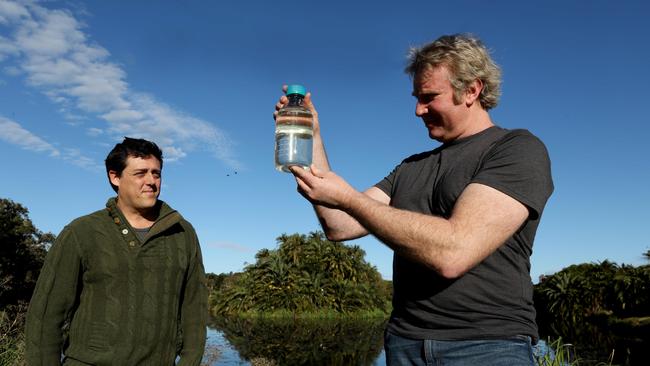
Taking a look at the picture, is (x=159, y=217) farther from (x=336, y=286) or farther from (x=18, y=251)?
(x=336, y=286)

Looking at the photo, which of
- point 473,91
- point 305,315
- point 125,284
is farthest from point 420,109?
point 305,315

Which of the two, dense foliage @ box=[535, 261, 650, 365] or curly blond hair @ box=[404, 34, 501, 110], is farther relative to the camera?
dense foliage @ box=[535, 261, 650, 365]

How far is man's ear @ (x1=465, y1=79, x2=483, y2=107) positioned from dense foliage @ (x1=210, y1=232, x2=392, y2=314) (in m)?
27.9

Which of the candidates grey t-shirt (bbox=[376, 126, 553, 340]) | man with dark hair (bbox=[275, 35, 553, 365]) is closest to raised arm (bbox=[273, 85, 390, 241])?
man with dark hair (bbox=[275, 35, 553, 365])

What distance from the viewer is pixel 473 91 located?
8.52 ft

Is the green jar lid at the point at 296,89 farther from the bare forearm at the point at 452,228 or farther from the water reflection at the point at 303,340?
the water reflection at the point at 303,340

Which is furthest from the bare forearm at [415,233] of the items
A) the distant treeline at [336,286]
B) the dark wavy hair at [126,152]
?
the distant treeline at [336,286]

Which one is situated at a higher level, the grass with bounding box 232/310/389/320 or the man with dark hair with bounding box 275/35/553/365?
the man with dark hair with bounding box 275/35/553/365

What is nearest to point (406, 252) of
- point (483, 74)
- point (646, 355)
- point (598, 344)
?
point (483, 74)

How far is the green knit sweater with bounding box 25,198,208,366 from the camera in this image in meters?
3.34

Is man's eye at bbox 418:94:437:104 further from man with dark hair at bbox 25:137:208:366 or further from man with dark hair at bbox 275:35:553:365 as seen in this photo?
man with dark hair at bbox 25:137:208:366

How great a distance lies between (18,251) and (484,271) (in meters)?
23.4

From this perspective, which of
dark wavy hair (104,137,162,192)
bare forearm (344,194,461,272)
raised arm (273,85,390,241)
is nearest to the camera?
bare forearm (344,194,461,272)

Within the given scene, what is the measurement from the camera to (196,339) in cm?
376
